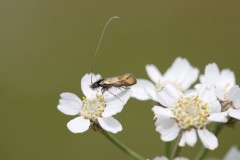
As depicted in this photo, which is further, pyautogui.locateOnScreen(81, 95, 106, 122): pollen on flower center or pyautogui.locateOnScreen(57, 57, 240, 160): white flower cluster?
pyautogui.locateOnScreen(81, 95, 106, 122): pollen on flower center

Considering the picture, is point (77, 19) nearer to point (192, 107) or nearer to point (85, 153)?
point (85, 153)

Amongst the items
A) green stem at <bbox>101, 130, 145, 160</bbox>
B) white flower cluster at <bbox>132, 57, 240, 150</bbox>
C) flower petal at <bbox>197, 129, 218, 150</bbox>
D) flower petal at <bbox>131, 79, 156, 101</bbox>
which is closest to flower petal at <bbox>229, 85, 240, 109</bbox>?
white flower cluster at <bbox>132, 57, 240, 150</bbox>

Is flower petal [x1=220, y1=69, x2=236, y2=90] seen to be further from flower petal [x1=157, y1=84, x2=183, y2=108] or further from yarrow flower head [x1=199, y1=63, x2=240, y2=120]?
flower petal [x1=157, y1=84, x2=183, y2=108]

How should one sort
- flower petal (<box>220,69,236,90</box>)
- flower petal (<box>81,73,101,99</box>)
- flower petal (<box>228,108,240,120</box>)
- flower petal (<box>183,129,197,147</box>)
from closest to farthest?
1. flower petal (<box>183,129,197,147</box>)
2. flower petal (<box>228,108,240,120</box>)
3. flower petal (<box>81,73,101,99</box>)
4. flower petal (<box>220,69,236,90</box>)

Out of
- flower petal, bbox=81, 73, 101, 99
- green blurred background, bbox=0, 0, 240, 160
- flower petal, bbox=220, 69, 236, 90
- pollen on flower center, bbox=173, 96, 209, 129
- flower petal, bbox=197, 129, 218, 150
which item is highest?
green blurred background, bbox=0, 0, 240, 160

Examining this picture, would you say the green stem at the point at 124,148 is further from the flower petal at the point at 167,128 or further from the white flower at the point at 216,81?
the white flower at the point at 216,81

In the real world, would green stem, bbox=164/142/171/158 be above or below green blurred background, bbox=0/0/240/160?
below

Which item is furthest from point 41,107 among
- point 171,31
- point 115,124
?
point 115,124

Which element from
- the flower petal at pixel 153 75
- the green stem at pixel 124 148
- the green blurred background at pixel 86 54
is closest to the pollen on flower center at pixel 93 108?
the green stem at pixel 124 148
